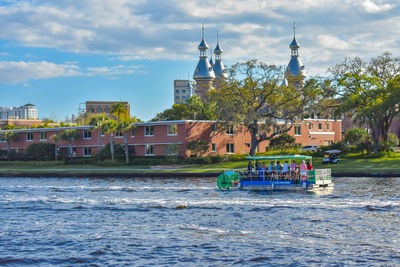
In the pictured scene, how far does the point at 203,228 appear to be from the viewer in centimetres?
2647

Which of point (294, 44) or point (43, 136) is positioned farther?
point (294, 44)

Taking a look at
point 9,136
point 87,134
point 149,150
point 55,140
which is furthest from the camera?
point 9,136

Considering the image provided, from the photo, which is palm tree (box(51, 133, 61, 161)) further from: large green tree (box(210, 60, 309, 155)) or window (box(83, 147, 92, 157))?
large green tree (box(210, 60, 309, 155))

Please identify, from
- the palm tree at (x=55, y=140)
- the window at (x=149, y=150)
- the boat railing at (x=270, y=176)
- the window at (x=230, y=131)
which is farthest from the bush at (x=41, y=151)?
the boat railing at (x=270, y=176)

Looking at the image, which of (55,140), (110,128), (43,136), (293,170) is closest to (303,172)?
(293,170)

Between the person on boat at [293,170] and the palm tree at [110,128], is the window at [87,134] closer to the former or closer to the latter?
the palm tree at [110,128]

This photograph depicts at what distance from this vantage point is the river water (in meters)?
21.0

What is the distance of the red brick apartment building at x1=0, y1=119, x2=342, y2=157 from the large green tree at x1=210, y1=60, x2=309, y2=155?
450 centimetres

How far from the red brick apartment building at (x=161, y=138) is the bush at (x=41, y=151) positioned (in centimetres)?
286

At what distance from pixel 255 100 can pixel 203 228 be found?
47521mm

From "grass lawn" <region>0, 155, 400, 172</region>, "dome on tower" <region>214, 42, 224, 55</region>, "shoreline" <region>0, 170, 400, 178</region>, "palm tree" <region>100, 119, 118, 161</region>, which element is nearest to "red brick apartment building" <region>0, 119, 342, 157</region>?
"palm tree" <region>100, 119, 118, 161</region>

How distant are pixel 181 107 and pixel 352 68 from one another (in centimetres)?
4408

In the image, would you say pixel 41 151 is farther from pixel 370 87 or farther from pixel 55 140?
pixel 370 87

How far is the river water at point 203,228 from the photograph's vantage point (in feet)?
68.8
